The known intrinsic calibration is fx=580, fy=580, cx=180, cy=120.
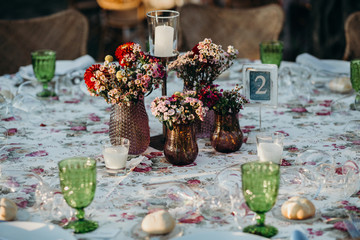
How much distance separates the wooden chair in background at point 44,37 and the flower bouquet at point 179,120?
1836mm

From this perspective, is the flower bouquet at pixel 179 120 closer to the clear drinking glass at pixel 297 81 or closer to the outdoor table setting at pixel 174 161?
the outdoor table setting at pixel 174 161

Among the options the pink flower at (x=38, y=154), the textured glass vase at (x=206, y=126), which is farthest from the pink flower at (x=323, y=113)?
the pink flower at (x=38, y=154)

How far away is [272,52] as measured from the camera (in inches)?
98.0

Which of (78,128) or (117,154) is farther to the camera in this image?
(78,128)

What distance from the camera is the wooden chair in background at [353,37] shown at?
3.20 metres

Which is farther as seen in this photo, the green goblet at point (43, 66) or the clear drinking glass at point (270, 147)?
the green goblet at point (43, 66)

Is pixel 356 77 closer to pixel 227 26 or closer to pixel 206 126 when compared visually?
pixel 206 126

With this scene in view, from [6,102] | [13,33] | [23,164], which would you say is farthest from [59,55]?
[23,164]

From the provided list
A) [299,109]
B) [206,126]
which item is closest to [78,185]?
[206,126]

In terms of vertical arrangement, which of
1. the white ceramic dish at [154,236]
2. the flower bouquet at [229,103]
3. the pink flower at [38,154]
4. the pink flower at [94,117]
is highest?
the flower bouquet at [229,103]

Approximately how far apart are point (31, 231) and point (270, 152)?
0.71 metres

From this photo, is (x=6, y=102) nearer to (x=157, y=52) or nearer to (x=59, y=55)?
(x=157, y=52)

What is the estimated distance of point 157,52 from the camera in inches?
72.1

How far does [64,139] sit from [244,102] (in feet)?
2.04
